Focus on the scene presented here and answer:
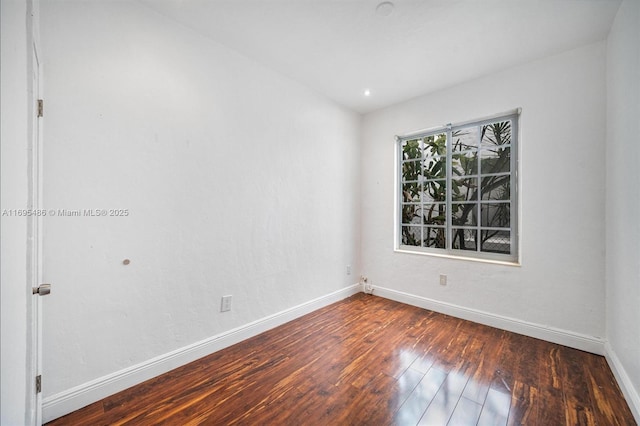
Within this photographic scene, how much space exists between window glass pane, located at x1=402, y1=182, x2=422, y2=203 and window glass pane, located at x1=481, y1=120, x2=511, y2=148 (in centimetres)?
87

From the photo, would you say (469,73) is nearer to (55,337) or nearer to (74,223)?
(74,223)

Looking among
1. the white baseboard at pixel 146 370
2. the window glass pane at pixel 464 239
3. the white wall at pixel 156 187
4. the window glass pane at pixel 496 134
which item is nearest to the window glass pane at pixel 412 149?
the window glass pane at pixel 496 134

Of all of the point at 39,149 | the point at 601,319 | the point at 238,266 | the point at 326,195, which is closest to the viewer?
the point at 39,149

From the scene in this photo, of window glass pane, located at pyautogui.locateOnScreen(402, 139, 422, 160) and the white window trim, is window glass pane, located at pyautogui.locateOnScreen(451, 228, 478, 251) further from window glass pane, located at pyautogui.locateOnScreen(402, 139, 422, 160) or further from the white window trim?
→ window glass pane, located at pyautogui.locateOnScreen(402, 139, 422, 160)

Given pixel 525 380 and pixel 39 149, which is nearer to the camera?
pixel 39 149

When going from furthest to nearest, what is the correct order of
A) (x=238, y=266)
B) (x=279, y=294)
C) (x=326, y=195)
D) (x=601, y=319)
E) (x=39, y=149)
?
(x=326, y=195) → (x=279, y=294) → (x=238, y=266) → (x=601, y=319) → (x=39, y=149)

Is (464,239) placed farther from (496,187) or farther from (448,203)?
(496,187)

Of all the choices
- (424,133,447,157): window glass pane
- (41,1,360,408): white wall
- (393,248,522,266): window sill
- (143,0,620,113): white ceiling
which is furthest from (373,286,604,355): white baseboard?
(143,0,620,113): white ceiling

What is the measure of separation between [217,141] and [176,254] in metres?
0.98

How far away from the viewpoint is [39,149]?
1357 mm

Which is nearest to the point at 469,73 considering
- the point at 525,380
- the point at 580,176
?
the point at 580,176

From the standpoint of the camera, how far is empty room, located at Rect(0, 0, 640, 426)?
4.88ft

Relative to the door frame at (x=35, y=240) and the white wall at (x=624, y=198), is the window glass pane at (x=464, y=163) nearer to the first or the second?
the white wall at (x=624, y=198)

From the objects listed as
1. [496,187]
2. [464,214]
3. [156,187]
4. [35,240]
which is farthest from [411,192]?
[35,240]
